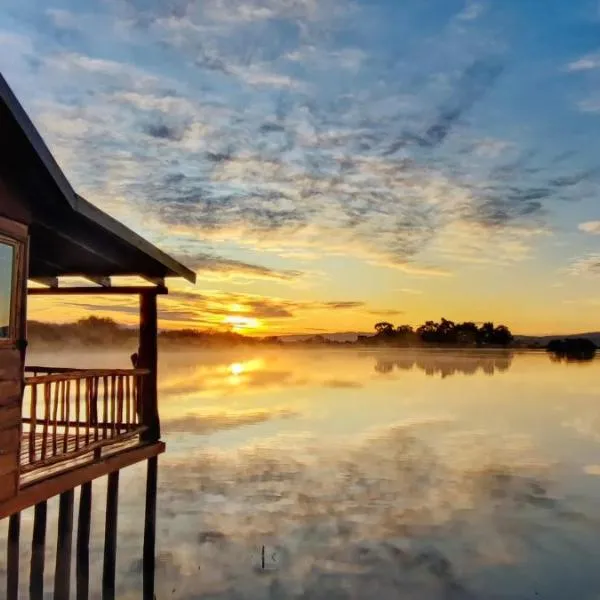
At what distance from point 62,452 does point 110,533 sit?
12.2 ft

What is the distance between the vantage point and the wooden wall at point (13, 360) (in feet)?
28.3

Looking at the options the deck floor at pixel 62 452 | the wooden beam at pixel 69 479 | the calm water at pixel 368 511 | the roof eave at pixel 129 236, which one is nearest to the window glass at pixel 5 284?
the roof eave at pixel 129 236

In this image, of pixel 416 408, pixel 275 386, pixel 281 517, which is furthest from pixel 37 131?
pixel 275 386

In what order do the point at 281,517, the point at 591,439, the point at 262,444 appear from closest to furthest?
1. the point at 281,517
2. the point at 262,444
3. the point at 591,439

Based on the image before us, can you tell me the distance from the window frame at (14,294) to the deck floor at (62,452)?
137 cm

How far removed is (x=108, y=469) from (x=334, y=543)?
29.1ft

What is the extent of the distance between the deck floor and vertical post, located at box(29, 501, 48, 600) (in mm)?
1735

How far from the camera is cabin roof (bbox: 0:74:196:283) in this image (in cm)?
862

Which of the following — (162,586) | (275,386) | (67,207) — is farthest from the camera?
(275,386)

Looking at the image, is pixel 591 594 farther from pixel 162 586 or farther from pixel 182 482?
pixel 182 482

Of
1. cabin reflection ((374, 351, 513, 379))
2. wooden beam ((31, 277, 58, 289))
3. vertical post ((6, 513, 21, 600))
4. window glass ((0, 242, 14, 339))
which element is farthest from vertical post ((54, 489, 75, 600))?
cabin reflection ((374, 351, 513, 379))

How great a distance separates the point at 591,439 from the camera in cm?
3903

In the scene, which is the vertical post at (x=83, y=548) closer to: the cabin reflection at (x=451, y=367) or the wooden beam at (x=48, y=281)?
the wooden beam at (x=48, y=281)

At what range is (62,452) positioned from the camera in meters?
10.2
